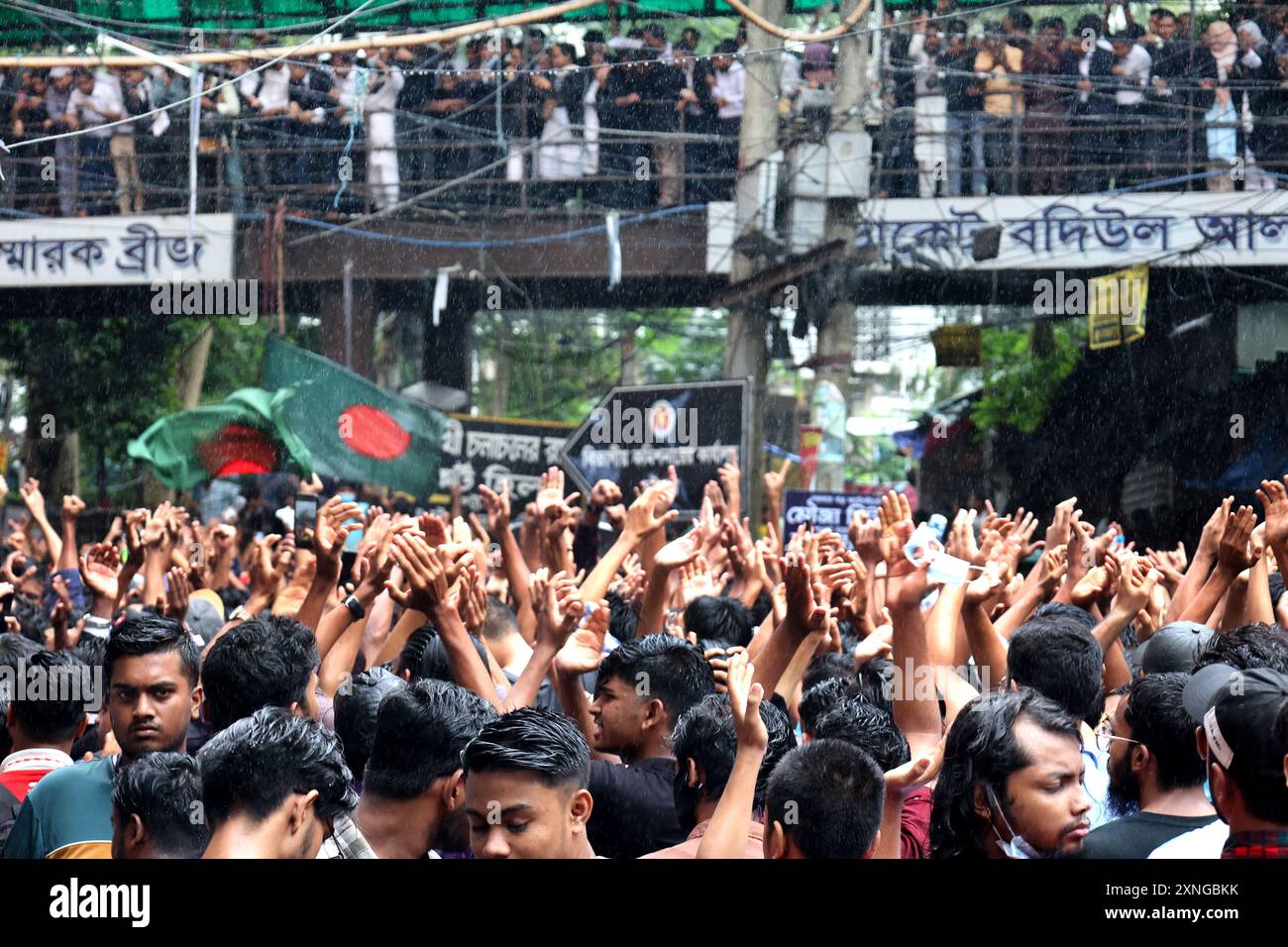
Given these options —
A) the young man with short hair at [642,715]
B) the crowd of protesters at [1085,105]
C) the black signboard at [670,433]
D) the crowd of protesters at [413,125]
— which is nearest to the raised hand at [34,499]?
the black signboard at [670,433]

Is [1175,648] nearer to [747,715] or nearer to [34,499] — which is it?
[747,715]

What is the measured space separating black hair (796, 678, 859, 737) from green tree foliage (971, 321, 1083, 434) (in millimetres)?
10263

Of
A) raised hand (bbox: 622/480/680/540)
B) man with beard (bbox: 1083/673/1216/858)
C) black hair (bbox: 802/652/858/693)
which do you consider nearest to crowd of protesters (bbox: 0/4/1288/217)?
raised hand (bbox: 622/480/680/540)

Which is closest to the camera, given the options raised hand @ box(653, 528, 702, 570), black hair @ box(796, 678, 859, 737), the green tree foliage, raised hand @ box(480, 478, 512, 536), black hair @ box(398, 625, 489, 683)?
black hair @ box(796, 678, 859, 737)

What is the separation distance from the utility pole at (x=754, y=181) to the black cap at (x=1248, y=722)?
29.8 ft

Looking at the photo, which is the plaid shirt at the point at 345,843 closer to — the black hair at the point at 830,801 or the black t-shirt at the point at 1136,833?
the black hair at the point at 830,801

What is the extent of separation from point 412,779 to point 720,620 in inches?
83.9

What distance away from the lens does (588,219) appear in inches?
502

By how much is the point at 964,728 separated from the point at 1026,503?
10848mm

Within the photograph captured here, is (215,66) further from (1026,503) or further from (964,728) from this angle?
(964,728)

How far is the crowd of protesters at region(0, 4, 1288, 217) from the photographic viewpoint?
12.0 metres

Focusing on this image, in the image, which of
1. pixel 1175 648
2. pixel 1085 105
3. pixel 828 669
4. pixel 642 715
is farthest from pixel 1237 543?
pixel 1085 105

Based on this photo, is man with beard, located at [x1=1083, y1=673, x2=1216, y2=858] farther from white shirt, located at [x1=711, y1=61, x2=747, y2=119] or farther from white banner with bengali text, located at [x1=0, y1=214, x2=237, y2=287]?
white banner with bengali text, located at [x1=0, y1=214, x2=237, y2=287]
